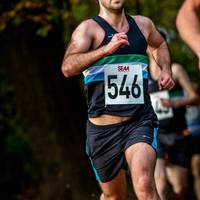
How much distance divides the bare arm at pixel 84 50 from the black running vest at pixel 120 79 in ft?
0.43

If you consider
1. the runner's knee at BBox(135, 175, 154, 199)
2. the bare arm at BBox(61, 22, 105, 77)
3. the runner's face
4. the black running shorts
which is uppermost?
the runner's face

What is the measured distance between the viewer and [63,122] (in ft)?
47.5

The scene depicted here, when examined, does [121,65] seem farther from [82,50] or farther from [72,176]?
[72,176]

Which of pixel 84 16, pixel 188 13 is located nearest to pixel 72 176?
pixel 84 16

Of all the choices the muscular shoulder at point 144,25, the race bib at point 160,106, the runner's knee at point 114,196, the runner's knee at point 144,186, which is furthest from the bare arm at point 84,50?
the race bib at point 160,106

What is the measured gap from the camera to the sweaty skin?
24.9 ft

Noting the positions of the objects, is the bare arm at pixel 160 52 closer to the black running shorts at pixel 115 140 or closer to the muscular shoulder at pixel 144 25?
the muscular shoulder at pixel 144 25

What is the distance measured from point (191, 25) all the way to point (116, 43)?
1.86m

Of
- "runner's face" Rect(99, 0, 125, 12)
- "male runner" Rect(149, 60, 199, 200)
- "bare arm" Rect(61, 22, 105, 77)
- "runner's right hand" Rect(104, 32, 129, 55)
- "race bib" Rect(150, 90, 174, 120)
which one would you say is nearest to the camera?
"runner's right hand" Rect(104, 32, 129, 55)

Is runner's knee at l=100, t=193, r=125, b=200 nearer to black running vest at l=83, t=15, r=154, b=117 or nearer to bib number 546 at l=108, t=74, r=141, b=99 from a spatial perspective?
black running vest at l=83, t=15, r=154, b=117

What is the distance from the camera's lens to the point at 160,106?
11.0 meters

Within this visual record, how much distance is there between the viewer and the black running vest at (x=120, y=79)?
7.96m

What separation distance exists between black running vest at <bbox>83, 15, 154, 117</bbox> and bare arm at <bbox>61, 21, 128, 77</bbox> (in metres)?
0.13

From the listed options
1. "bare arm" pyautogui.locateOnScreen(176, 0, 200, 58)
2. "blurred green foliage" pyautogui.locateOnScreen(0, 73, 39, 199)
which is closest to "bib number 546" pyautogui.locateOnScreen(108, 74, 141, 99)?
"bare arm" pyautogui.locateOnScreen(176, 0, 200, 58)
